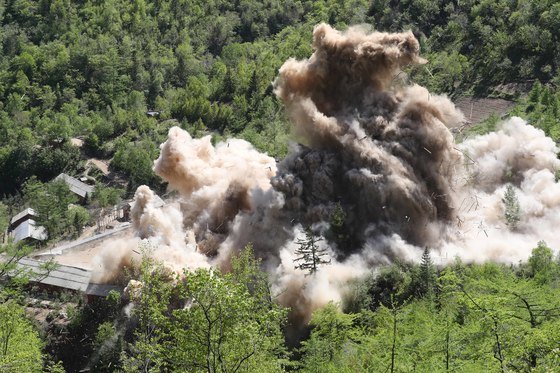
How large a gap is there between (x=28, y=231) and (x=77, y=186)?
11032 mm

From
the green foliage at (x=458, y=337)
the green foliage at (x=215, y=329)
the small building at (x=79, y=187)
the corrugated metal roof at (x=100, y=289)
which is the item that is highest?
the small building at (x=79, y=187)

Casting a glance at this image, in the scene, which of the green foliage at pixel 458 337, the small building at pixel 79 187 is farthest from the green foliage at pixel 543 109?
the small building at pixel 79 187

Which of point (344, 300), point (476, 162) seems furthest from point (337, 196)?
point (476, 162)

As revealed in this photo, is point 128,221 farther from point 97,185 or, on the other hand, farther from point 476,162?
point 476,162

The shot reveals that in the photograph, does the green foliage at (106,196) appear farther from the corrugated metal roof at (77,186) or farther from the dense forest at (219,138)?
the corrugated metal roof at (77,186)

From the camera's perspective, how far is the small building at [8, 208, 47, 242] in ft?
214

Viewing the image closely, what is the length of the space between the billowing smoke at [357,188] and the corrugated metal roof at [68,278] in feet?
13.7

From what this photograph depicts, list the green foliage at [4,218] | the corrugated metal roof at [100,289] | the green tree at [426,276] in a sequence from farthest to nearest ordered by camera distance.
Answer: the green foliage at [4,218], the corrugated metal roof at [100,289], the green tree at [426,276]

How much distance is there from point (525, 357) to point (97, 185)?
207ft

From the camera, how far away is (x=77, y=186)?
3024 inches

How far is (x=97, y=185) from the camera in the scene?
76.6m

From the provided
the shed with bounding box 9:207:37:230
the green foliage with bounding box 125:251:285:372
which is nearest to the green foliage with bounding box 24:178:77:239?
the shed with bounding box 9:207:37:230

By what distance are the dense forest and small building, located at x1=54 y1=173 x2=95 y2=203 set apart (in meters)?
2.10

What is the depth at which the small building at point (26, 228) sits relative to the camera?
65.4 metres
